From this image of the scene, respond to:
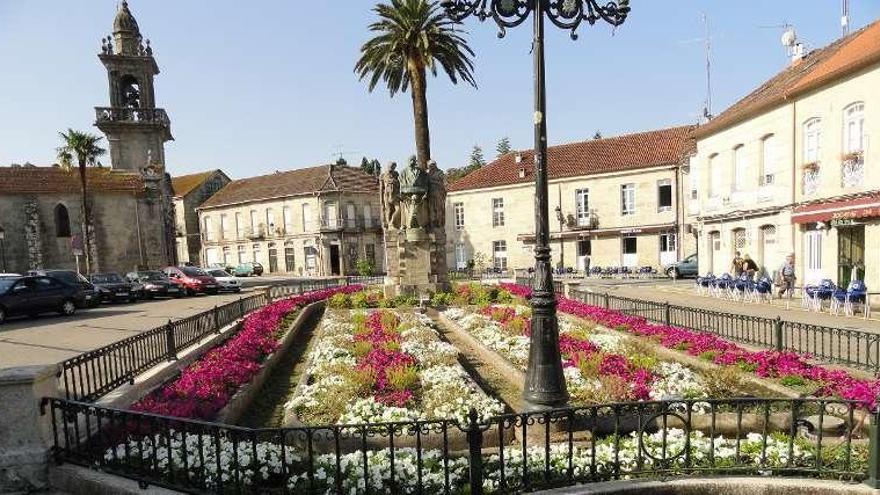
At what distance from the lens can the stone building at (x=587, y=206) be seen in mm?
36906

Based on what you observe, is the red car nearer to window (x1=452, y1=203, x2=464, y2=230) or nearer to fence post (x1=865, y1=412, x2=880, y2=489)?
window (x1=452, y1=203, x2=464, y2=230)

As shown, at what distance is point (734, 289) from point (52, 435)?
21392 mm

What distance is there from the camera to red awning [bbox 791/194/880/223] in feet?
51.9

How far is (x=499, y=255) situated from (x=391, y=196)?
2462 cm

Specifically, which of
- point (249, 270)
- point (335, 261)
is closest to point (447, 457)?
point (335, 261)

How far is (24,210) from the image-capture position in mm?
34531

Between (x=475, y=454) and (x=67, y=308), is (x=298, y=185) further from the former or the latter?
(x=475, y=454)

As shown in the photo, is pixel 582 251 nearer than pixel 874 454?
No

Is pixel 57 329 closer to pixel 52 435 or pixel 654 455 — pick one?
pixel 52 435

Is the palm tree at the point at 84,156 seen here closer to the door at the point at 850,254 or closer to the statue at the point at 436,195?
the statue at the point at 436,195

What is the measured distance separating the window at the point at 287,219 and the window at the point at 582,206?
2711 cm

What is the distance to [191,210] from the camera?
192 feet

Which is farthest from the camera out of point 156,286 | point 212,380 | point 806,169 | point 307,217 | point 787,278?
point 307,217

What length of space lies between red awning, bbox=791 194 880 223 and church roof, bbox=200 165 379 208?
120 feet
